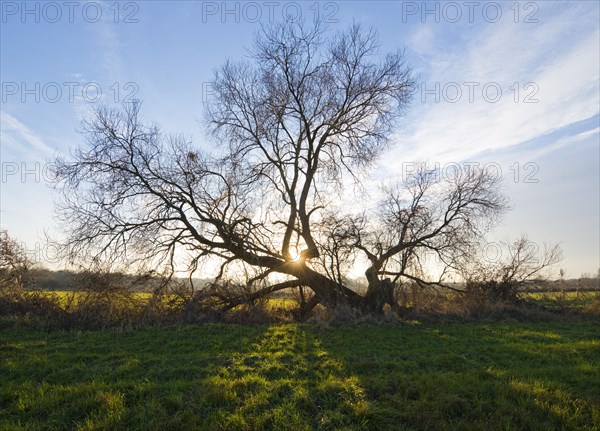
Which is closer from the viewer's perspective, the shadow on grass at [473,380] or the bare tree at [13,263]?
the shadow on grass at [473,380]

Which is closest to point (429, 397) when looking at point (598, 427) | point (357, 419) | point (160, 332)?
point (357, 419)

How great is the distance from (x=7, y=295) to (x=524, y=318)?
21.6 meters

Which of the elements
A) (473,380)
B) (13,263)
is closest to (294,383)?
(473,380)

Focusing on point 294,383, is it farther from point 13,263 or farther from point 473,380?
point 13,263

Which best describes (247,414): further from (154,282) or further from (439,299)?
(439,299)

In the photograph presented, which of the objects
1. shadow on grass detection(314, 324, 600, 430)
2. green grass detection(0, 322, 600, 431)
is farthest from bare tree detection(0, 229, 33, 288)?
shadow on grass detection(314, 324, 600, 430)

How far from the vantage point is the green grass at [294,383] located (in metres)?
5.35

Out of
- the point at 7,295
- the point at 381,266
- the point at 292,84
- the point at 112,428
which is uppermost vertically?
the point at 292,84

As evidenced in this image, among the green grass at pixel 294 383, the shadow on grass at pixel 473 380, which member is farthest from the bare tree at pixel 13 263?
the shadow on grass at pixel 473 380

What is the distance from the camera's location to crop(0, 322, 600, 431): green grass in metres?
5.35

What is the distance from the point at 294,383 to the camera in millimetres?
6770

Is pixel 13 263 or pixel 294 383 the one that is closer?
pixel 294 383

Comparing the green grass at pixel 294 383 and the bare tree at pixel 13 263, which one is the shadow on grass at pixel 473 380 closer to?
the green grass at pixel 294 383

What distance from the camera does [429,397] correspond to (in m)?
6.05
